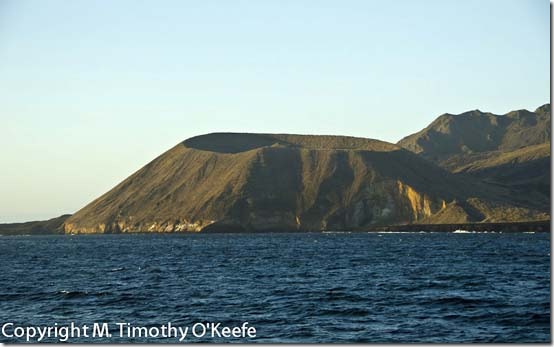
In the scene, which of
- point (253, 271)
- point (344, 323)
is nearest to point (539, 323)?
point (344, 323)

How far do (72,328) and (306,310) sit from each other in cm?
1236

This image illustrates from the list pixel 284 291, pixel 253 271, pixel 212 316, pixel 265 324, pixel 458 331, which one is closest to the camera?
pixel 458 331

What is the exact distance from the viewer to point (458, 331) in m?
38.4

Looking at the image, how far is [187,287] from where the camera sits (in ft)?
196

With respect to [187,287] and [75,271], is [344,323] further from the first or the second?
[75,271]

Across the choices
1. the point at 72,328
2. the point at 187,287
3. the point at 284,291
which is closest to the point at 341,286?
the point at 284,291

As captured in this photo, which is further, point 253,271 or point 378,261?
point 378,261

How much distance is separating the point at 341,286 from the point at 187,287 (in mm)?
10551

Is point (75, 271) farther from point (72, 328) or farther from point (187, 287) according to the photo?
point (72, 328)

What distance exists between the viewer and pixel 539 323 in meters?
40.6

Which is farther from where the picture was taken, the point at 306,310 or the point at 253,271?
the point at 253,271

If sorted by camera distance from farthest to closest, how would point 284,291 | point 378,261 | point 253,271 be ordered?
1. point 378,261
2. point 253,271
3. point 284,291

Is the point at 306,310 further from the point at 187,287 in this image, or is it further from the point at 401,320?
the point at 187,287

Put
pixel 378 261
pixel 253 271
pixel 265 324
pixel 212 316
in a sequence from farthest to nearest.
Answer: pixel 378 261 < pixel 253 271 < pixel 212 316 < pixel 265 324
